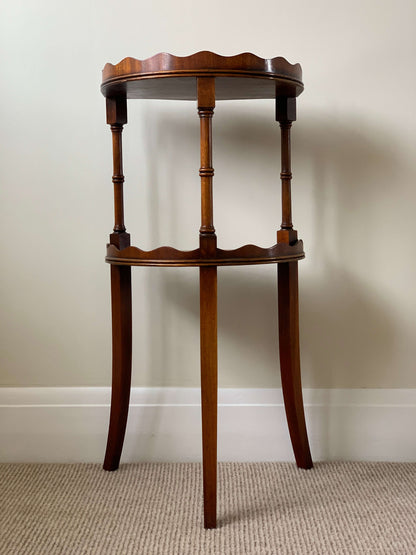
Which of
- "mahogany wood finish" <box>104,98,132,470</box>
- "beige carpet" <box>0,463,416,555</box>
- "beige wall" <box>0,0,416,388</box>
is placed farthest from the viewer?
"beige wall" <box>0,0,416,388</box>

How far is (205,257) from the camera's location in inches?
52.2

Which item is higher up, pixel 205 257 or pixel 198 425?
pixel 205 257

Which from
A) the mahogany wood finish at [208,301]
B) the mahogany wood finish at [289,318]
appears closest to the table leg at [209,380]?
the mahogany wood finish at [208,301]

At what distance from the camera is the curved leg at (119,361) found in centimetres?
159

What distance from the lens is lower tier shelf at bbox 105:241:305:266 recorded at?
1.33 metres

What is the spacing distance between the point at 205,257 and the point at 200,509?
52cm

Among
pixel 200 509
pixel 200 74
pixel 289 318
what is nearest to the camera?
pixel 200 74

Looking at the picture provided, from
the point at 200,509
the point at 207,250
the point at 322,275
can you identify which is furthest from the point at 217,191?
the point at 200,509

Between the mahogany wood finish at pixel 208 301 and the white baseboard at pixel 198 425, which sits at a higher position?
the mahogany wood finish at pixel 208 301

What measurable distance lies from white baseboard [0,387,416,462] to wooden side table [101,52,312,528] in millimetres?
94

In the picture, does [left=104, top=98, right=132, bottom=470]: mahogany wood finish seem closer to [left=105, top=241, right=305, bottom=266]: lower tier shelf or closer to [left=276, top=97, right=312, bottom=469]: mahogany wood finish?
[left=105, top=241, right=305, bottom=266]: lower tier shelf

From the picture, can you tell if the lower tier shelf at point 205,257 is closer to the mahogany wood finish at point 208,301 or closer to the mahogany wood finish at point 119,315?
the mahogany wood finish at point 208,301

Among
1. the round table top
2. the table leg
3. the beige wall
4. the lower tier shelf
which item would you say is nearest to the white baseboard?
the beige wall

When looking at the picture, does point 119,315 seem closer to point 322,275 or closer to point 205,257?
point 205,257
